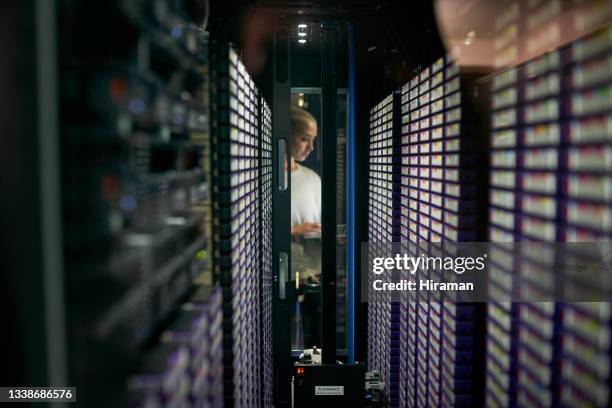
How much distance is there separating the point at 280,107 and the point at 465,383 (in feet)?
5.68

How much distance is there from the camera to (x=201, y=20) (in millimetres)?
1623

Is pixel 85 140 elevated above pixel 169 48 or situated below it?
below

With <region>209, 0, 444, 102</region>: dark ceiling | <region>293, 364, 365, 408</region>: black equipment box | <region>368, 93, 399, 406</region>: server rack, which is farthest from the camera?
<region>368, 93, 399, 406</region>: server rack

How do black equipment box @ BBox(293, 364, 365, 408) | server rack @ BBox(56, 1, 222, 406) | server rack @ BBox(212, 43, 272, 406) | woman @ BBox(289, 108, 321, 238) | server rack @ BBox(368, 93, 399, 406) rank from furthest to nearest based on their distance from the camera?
woman @ BBox(289, 108, 321, 238)
server rack @ BBox(368, 93, 399, 406)
black equipment box @ BBox(293, 364, 365, 408)
server rack @ BBox(212, 43, 272, 406)
server rack @ BBox(56, 1, 222, 406)

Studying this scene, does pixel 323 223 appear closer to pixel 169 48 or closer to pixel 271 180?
pixel 271 180

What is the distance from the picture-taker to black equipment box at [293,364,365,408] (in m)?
2.23

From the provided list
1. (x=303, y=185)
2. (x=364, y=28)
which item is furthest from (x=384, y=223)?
(x=364, y=28)

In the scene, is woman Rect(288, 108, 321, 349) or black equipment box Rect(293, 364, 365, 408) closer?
black equipment box Rect(293, 364, 365, 408)

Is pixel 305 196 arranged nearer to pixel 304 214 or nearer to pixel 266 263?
pixel 304 214

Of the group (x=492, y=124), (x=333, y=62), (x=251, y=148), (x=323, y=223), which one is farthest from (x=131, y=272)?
(x=333, y=62)

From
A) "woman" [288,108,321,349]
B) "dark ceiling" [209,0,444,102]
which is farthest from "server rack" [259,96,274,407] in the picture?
"dark ceiling" [209,0,444,102]

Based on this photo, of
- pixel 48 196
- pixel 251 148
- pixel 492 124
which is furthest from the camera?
pixel 251 148

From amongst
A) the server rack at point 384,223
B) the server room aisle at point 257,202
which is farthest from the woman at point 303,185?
the server room aisle at point 257,202

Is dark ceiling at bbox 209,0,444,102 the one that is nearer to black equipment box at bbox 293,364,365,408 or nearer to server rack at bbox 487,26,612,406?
server rack at bbox 487,26,612,406
